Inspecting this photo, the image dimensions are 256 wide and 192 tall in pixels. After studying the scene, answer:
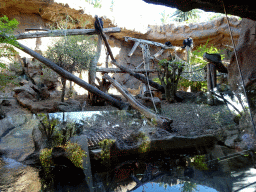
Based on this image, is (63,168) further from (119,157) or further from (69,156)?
(119,157)

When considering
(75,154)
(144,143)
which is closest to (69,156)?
(75,154)

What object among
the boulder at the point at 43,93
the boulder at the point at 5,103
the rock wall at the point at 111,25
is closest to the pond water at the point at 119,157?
the boulder at the point at 5,103

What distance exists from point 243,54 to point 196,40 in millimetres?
11769

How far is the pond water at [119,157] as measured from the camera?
1862mm

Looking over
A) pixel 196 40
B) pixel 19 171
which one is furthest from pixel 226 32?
pixel 19 171

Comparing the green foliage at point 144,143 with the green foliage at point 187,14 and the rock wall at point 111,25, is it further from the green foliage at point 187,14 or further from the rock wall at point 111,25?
the rock wall at point 111,25

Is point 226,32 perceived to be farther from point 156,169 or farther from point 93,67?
point 156,169

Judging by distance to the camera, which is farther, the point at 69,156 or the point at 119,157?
the point at 119,157

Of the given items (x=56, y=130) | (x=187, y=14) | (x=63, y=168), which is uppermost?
(x=187, y=14)

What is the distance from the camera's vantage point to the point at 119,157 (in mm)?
2238

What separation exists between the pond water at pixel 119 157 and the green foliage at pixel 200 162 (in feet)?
0.04

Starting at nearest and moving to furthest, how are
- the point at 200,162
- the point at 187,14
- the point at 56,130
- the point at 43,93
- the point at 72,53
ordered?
1. the point at 56,130
2. the point at 200,162
3. the point at 72,53
4. the point at 43,93
5. the point at 187,14

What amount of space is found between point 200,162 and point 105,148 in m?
1.26

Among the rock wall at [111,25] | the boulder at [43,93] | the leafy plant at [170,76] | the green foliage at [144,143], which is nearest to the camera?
the green foliage at [144,143]
